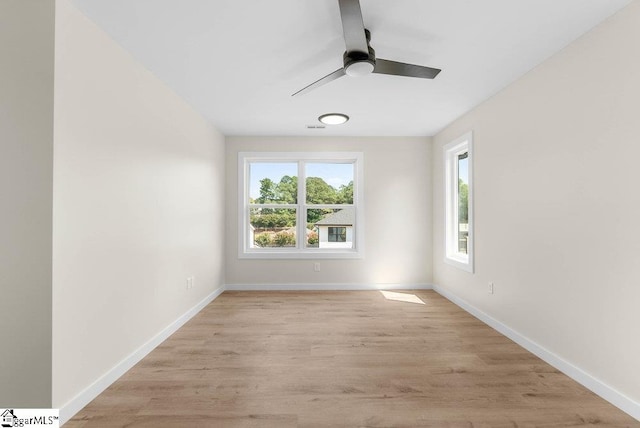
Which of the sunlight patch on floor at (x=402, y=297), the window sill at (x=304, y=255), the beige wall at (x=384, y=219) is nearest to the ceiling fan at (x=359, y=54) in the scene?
the beige wall at (x=384, y=219)

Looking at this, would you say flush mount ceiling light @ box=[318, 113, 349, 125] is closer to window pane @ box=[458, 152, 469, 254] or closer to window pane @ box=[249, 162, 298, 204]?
window pane @ box=[249, 162, 298, 204]

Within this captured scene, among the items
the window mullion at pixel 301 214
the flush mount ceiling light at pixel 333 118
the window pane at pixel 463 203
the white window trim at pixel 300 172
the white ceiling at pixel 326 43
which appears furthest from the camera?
the window mullion at pixel 301 214

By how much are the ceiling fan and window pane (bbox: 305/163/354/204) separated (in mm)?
2315

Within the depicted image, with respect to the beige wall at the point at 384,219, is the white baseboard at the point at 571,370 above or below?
below

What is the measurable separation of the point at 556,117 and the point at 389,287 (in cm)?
294

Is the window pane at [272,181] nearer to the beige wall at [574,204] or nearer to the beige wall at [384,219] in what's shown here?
the beige wall at [384,219]

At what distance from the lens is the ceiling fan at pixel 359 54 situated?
144cm

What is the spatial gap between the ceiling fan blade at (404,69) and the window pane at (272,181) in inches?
105

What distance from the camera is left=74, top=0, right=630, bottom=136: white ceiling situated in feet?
5.49

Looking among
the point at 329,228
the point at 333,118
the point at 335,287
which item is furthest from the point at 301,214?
the point at 333,118

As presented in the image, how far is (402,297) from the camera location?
3.93 meters

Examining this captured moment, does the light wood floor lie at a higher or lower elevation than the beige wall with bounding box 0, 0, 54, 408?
lower

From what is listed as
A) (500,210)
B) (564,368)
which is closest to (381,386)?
(564,368)

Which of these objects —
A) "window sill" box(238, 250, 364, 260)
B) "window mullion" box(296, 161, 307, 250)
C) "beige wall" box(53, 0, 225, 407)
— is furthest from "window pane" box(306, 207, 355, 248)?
"beige wall" box(53, 0, 225, 407)
